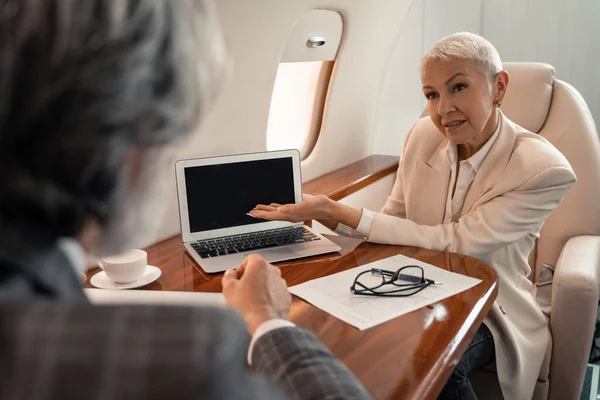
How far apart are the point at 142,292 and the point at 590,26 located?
2.62 meters

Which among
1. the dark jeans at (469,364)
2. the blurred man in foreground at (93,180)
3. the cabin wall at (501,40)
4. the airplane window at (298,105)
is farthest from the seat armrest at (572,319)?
the cabin wall at (501,40)

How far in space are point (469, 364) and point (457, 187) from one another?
1.55ft

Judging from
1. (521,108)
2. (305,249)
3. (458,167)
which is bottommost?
(305,249)

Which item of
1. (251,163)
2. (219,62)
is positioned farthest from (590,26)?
(219,62)

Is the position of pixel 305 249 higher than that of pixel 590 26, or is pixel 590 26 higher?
pixel 590 26

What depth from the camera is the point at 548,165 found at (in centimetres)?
138

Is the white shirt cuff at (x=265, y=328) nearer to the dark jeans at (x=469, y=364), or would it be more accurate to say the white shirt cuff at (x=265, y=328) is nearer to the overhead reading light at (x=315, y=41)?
the dark jeans at (x=469, y=364)

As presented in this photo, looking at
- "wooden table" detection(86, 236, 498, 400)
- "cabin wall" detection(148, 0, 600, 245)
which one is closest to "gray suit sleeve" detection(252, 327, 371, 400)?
"wooden table" detection(86, 236, 498, 400)

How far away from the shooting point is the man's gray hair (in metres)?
0.40

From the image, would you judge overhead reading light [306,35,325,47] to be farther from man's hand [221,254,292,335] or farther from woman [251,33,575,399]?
man's hand [221,254,292,335]

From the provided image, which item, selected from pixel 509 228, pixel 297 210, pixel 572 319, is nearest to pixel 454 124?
pixel 509 228

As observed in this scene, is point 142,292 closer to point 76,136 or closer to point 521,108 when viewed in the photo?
point 76,136

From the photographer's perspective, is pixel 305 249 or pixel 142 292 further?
pixel 305 249

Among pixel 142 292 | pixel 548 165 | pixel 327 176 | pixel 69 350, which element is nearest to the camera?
pixel 69 350
